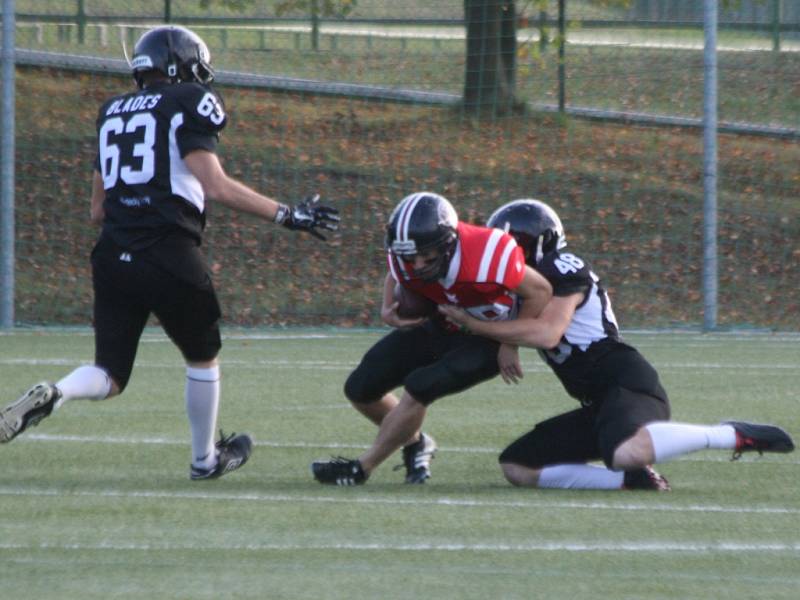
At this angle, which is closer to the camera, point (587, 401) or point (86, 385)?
point (86, 385)

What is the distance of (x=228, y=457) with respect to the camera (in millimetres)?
6758

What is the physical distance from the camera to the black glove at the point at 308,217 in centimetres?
638

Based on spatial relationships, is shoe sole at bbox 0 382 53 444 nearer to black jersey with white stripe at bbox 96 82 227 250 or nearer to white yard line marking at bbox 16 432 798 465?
black jersey with white stripe at bbox 96 82 227 250

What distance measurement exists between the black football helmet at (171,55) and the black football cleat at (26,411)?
1.28 m

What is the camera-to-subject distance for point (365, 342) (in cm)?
1264

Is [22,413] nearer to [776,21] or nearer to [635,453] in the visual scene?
[635,453]

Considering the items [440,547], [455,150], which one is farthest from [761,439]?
[455,150]

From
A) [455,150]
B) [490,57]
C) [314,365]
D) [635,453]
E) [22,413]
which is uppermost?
[490,57]

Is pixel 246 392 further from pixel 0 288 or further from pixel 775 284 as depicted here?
pixel 775 284

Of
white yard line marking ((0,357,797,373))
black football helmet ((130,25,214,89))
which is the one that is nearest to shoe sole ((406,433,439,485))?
black football helmet ((130,25,214,89))

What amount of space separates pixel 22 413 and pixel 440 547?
176cm

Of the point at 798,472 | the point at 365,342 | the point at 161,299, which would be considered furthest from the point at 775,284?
the point at 161,299

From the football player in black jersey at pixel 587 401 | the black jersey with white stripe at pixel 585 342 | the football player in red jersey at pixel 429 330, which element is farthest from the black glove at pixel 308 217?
the black jersey with white stripe at pixel 585 342

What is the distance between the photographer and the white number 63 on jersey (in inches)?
254
